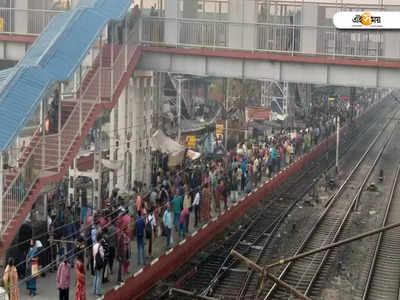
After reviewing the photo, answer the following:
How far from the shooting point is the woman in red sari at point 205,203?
2258 centimetres

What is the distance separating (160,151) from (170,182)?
4451 millimetres

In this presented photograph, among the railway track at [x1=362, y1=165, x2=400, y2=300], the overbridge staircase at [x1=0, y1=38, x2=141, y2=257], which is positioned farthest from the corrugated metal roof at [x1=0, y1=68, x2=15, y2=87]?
the railway track at [x1=362, y1=165, x2=400, y2=300]

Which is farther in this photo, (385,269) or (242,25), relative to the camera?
(242,25)

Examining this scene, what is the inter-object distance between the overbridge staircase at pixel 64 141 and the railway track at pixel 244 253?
374cm

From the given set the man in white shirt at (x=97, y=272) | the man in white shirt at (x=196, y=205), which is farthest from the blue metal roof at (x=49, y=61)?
the man in white shirt at (x=196, y=205)

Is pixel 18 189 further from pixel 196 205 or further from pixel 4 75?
pixel 196 205

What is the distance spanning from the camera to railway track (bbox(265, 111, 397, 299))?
18062 millimetres

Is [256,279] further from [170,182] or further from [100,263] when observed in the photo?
[170,182]

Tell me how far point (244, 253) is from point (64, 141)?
5.76 metres

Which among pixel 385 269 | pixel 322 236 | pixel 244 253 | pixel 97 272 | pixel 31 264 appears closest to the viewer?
pixel 97 272

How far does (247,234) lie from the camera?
23406 millimetres

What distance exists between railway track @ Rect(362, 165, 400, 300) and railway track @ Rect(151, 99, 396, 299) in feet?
9.51

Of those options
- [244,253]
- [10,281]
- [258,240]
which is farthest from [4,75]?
[258,240]

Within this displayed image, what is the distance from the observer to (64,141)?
63.3ft
